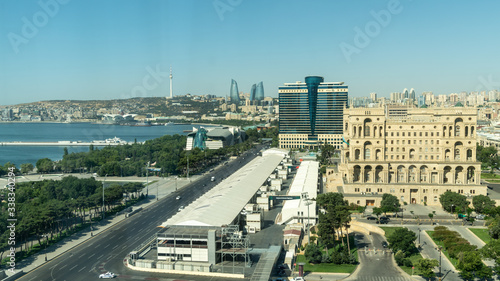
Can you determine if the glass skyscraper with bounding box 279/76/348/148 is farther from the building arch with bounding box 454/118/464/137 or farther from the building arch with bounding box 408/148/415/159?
the building arch with bounding box 454/118/464/137

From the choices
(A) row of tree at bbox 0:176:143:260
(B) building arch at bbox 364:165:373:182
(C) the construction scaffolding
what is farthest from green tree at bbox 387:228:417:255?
(A) row of tree at bbox 0:176:143:260

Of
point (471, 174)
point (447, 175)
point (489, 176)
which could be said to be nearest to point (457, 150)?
point (447, 175)

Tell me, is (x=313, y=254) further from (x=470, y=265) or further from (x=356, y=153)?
(x=356, y=153)

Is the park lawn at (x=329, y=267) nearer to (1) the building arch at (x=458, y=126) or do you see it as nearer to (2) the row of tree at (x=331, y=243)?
(2) the row of tree at (x=331, y=243)

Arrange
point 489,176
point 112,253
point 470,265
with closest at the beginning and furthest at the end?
point 470,265, point 112,253, point 489,176

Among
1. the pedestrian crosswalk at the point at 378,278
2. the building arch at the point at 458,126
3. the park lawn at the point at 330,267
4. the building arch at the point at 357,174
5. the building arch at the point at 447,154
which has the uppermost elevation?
the building arch at the point at 458,126

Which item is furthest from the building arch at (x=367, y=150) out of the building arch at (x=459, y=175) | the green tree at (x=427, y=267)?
the green tree at (x=427, y=267)
